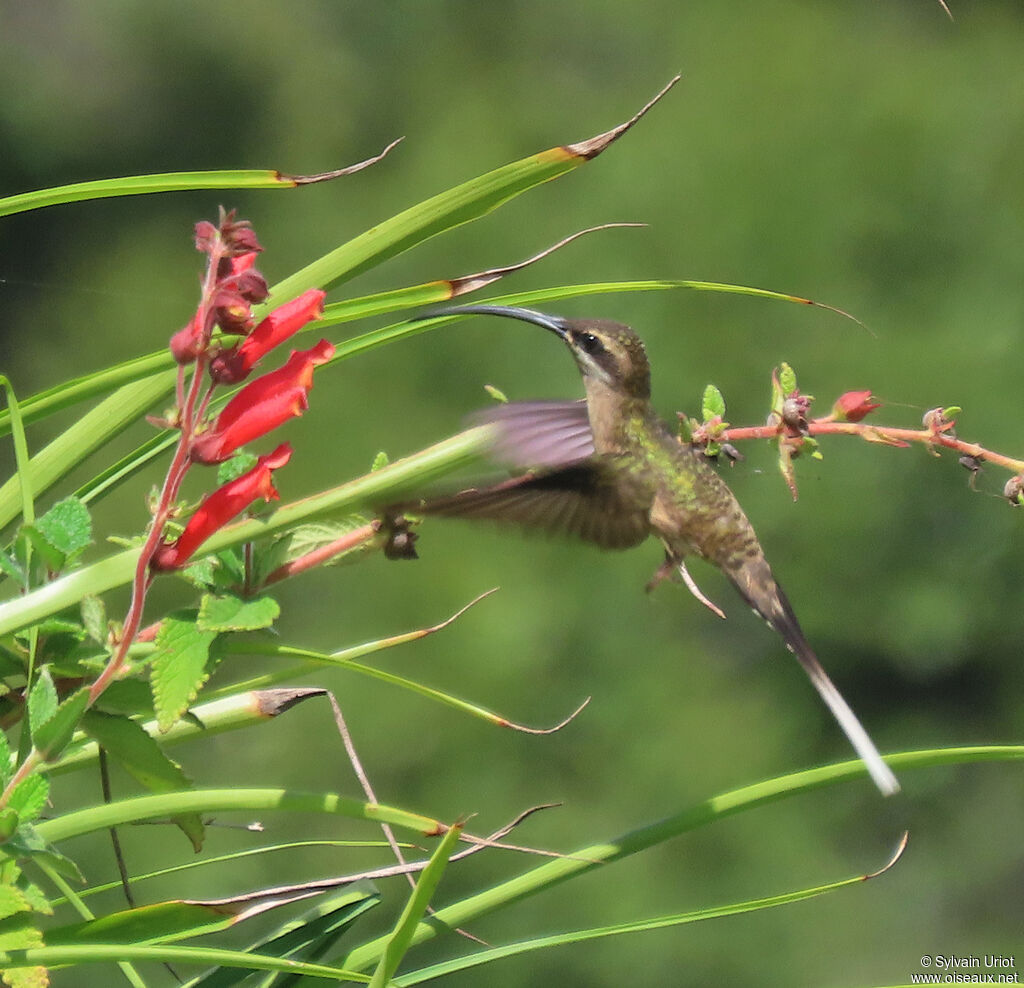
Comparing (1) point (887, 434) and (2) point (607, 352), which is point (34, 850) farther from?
(2) point (607, 352)

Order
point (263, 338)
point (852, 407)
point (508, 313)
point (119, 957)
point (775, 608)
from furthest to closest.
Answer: point (775, 608) → point (508, 313) → point (852, 407) → point (263, 338) → point (119, 957)

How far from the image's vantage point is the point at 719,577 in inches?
205

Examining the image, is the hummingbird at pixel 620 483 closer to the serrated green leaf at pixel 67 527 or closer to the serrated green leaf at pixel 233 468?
the serrated green leaf at pixel 233 468

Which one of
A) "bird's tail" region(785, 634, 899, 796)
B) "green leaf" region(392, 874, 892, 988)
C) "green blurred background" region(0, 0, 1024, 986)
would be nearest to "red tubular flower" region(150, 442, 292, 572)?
"green leaf" region(392, 874, 892, 988)

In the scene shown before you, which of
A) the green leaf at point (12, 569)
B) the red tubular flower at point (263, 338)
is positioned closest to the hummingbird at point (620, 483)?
the red tubular flower at point (263, 338)

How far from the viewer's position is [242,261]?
84 cm

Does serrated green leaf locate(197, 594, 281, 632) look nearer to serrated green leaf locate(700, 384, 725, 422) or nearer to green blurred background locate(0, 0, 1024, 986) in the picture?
serrated green leaf locate(700, 384, 725, 422)

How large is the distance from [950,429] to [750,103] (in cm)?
638

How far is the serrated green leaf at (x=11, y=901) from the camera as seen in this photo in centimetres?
77

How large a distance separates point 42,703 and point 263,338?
26 cm

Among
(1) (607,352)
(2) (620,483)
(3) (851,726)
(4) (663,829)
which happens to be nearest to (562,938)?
(4) (663,829)

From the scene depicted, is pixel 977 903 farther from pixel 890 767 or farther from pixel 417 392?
pixel 890 767

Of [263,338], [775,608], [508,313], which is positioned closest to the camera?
[263,338]

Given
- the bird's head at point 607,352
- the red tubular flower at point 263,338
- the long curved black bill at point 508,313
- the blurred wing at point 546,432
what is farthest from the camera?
the bird's head at point 607,352
